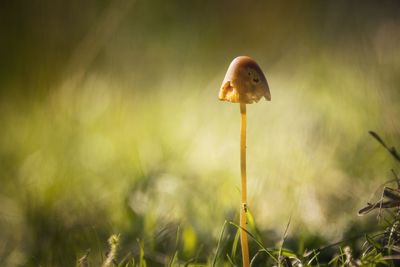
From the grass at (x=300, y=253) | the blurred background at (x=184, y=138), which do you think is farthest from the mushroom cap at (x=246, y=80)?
the blurred background at (x=184, y=138)

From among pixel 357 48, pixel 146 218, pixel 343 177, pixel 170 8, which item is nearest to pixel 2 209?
pixel 146 218

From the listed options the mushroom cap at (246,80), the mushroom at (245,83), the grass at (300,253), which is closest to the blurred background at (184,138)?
the grass at (300,253)

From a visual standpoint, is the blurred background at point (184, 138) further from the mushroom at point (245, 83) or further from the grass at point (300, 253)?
the mushroom at point (245, 83)

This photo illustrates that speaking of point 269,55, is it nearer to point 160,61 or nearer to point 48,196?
point 160,61

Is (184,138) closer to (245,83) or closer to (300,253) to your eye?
(300,253)

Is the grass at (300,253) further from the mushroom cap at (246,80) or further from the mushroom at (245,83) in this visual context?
the mushroom cap at (246,80)

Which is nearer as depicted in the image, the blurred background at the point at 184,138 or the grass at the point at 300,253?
the grass at the point at 300,253

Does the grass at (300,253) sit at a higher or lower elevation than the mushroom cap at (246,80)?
lower

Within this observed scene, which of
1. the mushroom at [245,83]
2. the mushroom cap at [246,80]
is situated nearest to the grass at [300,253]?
the mushroom at [245,83]

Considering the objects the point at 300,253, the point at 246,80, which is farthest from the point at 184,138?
the point at 246,80

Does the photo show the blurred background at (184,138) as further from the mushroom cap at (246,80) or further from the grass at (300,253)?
the mushroom cap at (246,80)
